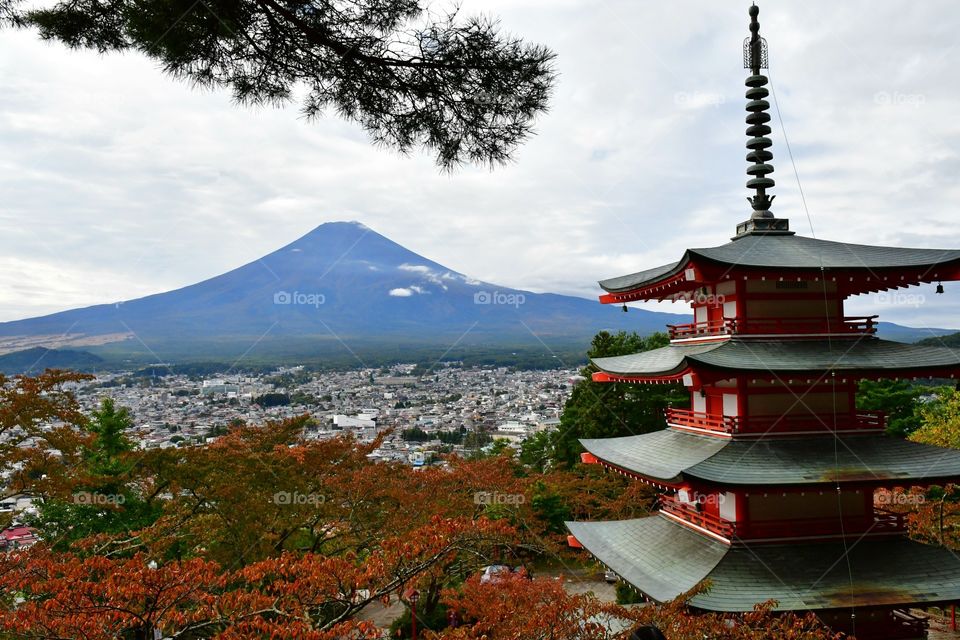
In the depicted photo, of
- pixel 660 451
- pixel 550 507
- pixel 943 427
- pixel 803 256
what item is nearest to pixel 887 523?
pixel 660 451

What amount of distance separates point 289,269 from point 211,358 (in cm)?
5418

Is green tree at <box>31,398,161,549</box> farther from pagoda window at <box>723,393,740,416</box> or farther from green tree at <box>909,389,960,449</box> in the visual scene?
green tree at <box>909,389,960,449</box>

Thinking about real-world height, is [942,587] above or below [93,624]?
below

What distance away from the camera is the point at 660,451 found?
11109mm

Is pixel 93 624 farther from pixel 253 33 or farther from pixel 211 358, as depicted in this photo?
pixel 211 358

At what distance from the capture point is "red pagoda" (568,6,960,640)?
8594mm

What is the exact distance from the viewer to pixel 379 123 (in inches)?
193

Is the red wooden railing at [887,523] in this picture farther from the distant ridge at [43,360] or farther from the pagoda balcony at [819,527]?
the distant ridge at [43,360]

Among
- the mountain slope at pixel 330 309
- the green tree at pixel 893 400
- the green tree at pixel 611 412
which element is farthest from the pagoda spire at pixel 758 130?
the mountain slope at pixel 330 309

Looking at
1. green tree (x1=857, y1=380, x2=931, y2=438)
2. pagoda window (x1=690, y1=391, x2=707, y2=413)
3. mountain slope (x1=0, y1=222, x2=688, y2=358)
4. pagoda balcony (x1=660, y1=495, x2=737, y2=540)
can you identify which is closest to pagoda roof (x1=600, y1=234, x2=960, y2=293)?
pagoda window (x1=690, y1=391, x2=707, y2=413)

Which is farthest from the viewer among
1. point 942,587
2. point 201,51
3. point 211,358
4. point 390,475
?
point 211,358

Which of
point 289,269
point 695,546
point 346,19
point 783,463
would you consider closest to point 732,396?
point 783,463

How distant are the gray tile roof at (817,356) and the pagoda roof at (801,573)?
2849 mm

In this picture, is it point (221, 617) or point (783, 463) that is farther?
point (783, 463)
